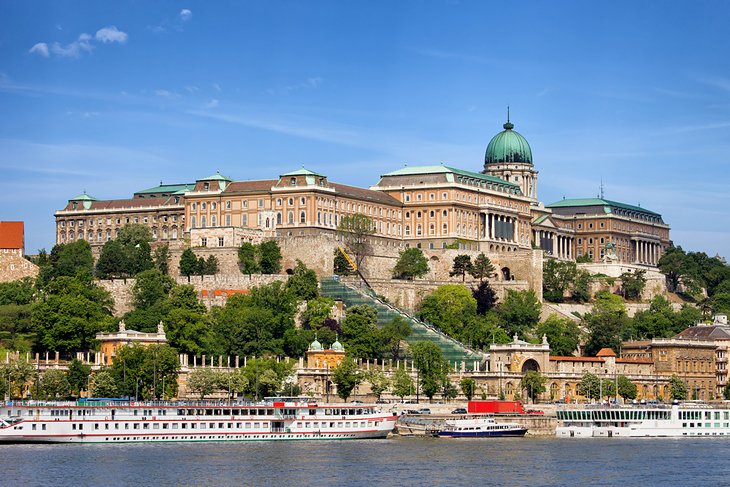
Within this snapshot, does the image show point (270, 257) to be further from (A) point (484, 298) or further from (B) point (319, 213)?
(A) point (484, 298)

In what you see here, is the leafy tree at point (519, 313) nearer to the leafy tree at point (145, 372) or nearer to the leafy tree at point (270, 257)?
the leafy tree at point (270, 257)

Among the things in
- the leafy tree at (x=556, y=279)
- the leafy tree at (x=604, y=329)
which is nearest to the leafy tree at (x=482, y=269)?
the leafy tree at (x=556, y=279)

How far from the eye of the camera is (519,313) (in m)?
Result: 167

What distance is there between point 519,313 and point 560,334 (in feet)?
13.4

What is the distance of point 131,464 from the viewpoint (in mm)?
102750

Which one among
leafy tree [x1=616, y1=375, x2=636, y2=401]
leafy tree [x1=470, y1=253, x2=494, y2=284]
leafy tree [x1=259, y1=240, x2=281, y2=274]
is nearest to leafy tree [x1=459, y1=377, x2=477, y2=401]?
leafy tree [x1=616, y1=375, x2=636, y2=401]

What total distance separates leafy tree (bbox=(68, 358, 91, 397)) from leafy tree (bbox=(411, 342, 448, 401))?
24809mm

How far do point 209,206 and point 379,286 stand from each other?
76.0ft

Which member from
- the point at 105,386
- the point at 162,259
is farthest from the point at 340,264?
the point at 105,386

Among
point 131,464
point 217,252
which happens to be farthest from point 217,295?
point 131,464

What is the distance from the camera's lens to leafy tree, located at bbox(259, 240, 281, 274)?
168 metres

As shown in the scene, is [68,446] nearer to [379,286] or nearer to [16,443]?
[16,443]

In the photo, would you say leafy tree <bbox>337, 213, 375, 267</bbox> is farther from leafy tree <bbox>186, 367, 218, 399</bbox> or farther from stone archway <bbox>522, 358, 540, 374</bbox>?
leafy tree <bbox>186, 367, 218, 399</bbox>

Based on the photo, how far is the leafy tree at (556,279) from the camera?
7210 inches
